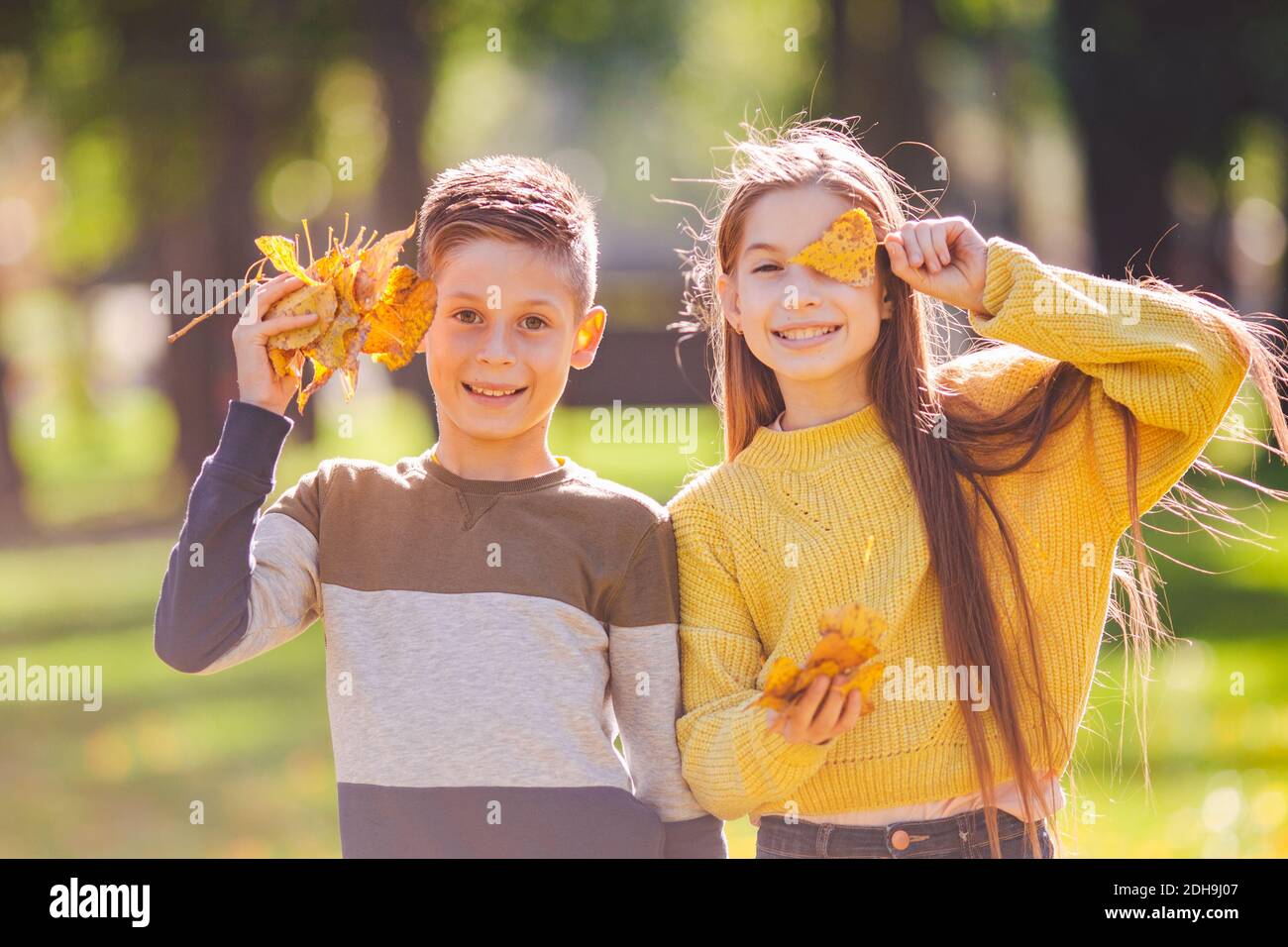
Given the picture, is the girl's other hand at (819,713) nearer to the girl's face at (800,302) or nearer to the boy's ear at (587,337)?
the girl's face at (800,302)

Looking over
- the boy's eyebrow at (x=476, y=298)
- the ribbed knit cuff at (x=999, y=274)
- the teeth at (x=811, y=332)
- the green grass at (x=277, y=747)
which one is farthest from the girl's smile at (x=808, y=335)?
the green grass at (x=277, y=747)

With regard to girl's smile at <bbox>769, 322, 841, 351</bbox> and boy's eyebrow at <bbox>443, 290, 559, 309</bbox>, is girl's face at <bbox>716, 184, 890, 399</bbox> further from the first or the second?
boy's eyebrow at <bbox>443, 290, 559, 309</bbox>

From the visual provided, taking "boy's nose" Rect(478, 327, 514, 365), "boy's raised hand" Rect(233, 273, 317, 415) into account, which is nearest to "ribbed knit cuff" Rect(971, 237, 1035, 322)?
"boy's nose" Rect(478, 327, 514, 365)

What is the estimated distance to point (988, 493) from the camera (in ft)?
9.94

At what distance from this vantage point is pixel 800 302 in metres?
3.03

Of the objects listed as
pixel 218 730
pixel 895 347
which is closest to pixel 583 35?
pixel 218 730

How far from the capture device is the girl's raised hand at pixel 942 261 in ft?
9.91

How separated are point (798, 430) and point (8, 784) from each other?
5.32 metres

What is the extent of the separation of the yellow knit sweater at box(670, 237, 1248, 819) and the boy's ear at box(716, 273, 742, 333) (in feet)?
1.04

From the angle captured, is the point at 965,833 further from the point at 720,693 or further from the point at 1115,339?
the point at 1115,339

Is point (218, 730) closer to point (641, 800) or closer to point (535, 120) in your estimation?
point (641, 800)

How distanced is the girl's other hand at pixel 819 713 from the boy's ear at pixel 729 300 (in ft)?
3.01

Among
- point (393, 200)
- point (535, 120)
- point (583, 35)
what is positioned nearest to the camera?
point (393, 200)

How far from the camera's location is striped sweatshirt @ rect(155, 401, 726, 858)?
2.76 meters
